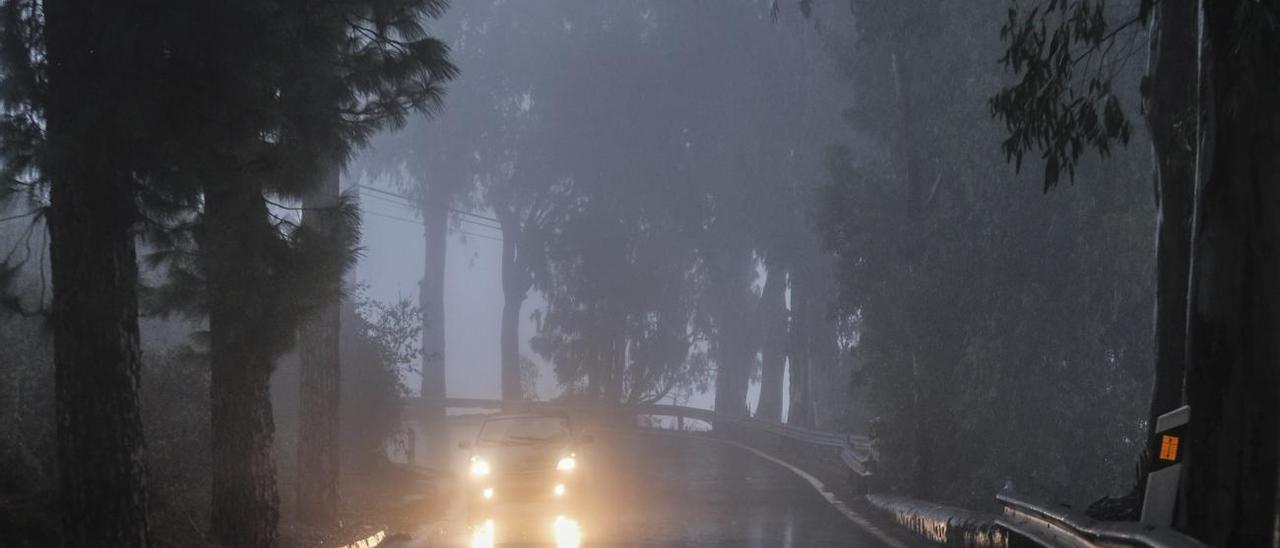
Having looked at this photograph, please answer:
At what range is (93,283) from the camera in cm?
1167

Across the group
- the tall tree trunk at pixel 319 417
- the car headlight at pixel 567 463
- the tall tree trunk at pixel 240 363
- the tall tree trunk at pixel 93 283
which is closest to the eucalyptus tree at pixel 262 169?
the tall tree trunk at pixel 240 363

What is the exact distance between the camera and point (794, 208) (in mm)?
50156

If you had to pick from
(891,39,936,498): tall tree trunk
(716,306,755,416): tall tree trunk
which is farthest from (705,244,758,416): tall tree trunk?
(891,39,936,498): tall tree trunk

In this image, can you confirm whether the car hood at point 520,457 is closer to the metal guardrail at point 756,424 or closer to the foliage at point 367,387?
the foliage at point 367,387

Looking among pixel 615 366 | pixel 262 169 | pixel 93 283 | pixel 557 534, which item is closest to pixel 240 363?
pixel 262 169

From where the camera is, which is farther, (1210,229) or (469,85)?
(469,85)

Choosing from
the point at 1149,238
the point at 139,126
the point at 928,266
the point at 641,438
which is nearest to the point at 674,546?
the point at 139,126

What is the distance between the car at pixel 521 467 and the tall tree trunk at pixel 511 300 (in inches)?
1533

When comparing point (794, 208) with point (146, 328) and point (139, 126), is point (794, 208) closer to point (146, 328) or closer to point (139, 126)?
point (146, 328)

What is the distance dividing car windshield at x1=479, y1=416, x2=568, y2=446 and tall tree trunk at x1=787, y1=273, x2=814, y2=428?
2635 cm

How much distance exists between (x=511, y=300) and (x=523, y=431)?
40019mm

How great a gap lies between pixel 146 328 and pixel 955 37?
53.7 ft

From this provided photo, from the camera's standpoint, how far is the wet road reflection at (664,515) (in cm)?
1705

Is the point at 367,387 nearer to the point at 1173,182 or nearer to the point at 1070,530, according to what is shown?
the point at 1173,182
